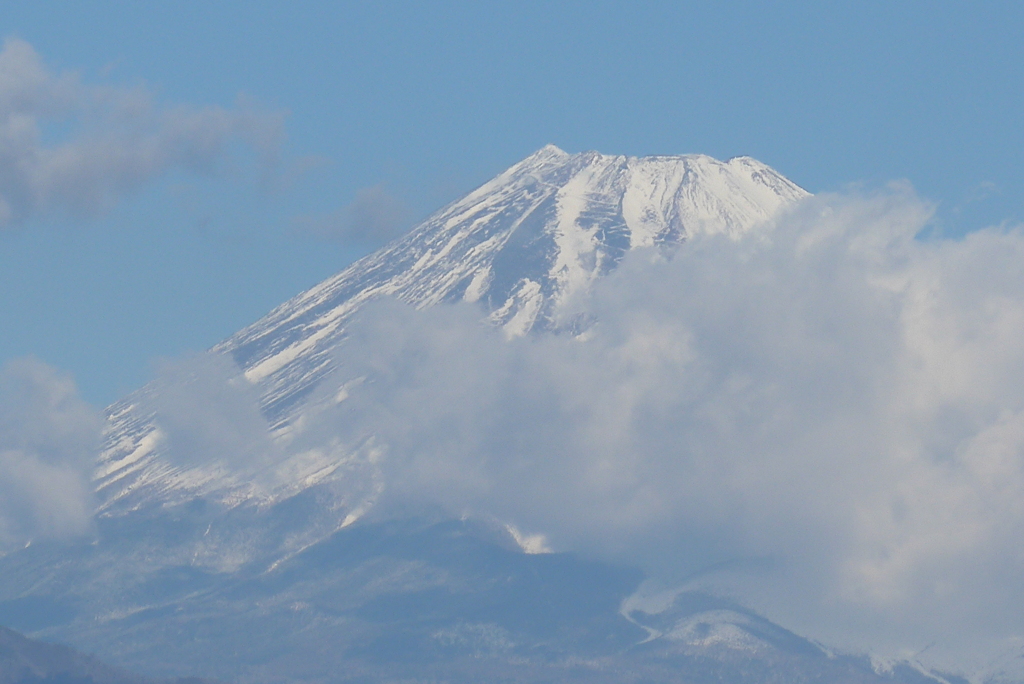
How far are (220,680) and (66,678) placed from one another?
33.6 m

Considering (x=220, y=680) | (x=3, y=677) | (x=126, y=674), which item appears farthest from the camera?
(x=220, y=680)

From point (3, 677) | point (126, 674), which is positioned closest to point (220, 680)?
point (126, 674)

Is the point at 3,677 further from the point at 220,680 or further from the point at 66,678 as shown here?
the point at 220,680

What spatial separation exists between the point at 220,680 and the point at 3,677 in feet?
130

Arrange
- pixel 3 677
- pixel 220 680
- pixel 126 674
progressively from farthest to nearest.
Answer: pixel 220 680 → pixel 126 674 → pixel 3 677

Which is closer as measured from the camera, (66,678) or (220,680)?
(66,678)

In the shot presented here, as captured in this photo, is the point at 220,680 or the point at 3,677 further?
the point at 220,680

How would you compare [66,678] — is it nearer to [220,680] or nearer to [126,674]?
[126,674]

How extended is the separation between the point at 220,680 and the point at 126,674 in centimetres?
2478

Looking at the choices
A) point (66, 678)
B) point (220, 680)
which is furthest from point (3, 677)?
point (220, 680)

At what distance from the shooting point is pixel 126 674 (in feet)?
567

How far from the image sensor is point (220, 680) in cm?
19700

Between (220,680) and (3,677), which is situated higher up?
(220,680)

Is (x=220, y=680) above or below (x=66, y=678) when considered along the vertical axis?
above
